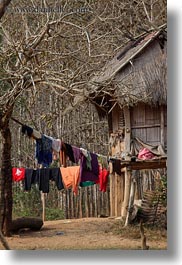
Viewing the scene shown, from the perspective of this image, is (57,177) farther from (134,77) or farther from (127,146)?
(134,77)

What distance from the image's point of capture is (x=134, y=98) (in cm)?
400

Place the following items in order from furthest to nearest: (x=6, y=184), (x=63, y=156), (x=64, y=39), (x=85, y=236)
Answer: (x=6, y=184)
(x=63, y=156)
(x=64, y=39)
(x=85, y=236)

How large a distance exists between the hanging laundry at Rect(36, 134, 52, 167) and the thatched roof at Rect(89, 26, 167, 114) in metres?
0.42

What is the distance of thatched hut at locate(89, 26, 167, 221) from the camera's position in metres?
3.94

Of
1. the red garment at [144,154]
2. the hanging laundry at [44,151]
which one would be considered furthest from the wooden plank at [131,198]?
the hanging laundry at [44,151]

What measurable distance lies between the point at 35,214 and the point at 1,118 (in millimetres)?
714

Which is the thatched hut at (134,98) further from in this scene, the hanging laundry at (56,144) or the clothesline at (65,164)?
the hanging laundry at (56,144)

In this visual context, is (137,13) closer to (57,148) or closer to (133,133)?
(133,133)

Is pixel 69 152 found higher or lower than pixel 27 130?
lower

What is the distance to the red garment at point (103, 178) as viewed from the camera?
13.6ft

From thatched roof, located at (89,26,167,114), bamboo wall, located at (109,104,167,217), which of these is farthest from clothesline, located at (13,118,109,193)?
thatched roof, located at (89,26,167,114)

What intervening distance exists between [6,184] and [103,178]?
70 cm

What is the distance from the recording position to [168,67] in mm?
3779

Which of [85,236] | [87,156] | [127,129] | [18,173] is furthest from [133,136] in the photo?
[18,173]
